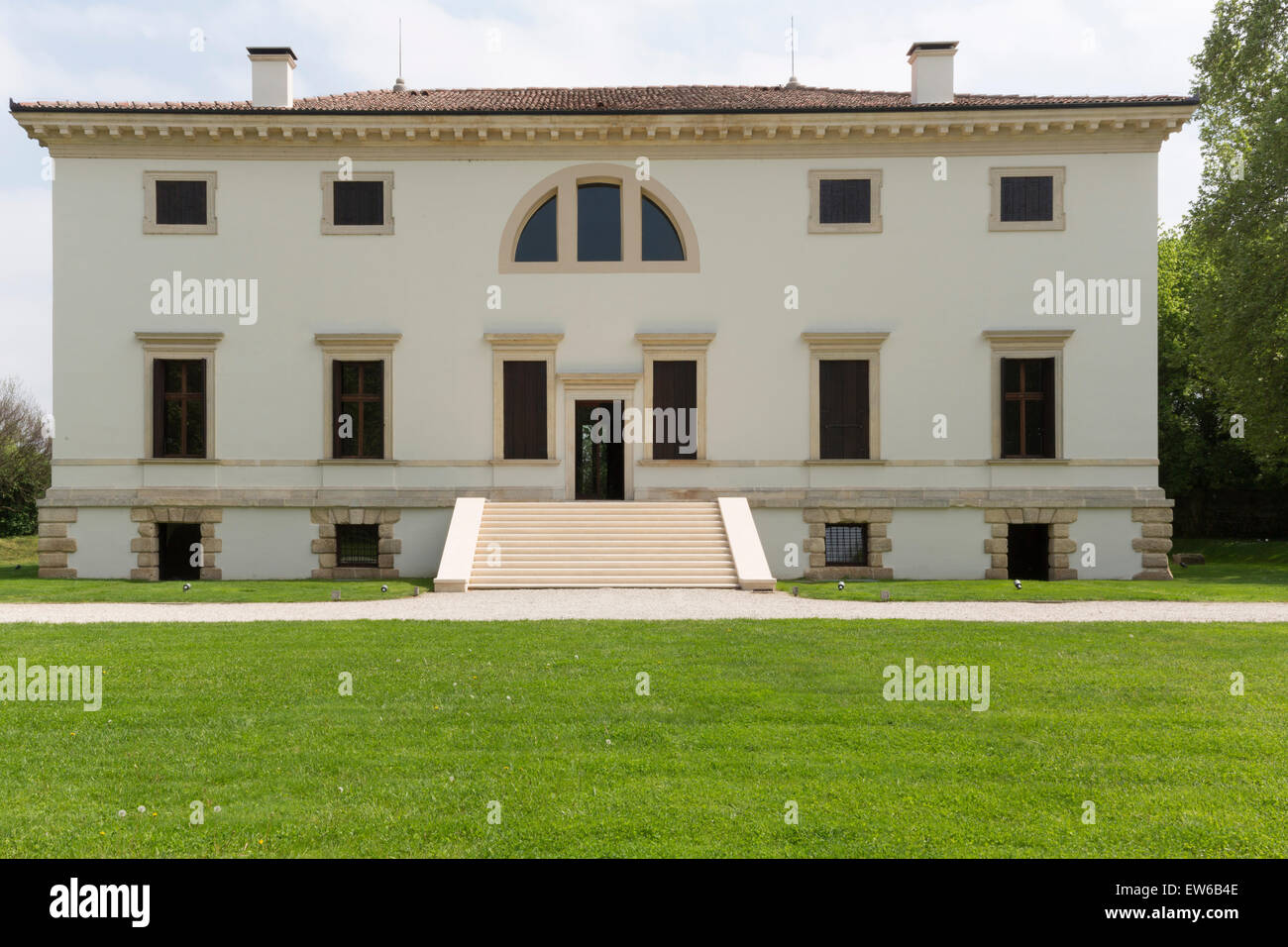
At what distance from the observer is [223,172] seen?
24.7 meters

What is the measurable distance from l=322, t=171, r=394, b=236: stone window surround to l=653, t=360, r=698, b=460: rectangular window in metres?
8.39

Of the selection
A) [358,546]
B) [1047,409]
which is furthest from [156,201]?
[1047,409]

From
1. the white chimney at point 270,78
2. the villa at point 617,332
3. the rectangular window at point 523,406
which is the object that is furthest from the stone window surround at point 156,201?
the rectangular window at point 523,406

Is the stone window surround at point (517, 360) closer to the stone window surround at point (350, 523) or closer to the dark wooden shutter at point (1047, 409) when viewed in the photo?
the stone window surround at point (350, 523)

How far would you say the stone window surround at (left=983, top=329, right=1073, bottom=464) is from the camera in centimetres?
2462

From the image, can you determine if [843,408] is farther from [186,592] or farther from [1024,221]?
[186,592]

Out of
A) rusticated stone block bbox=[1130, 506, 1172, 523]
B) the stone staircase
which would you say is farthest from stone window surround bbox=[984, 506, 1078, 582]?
the stone staircase

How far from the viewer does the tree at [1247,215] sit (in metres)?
27.7

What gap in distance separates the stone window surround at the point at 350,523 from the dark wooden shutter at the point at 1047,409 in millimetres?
17913

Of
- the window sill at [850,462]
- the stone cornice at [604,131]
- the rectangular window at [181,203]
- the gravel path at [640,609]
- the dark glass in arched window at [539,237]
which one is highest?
the stone cornice at [604,131]

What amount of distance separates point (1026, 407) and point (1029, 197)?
19.0 ft

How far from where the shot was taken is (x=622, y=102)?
26875mm

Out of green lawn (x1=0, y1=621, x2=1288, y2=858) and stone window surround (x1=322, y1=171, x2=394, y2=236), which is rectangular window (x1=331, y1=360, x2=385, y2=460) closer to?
stone window surround (x1=322, y1=171, x2=394, y2=236)
